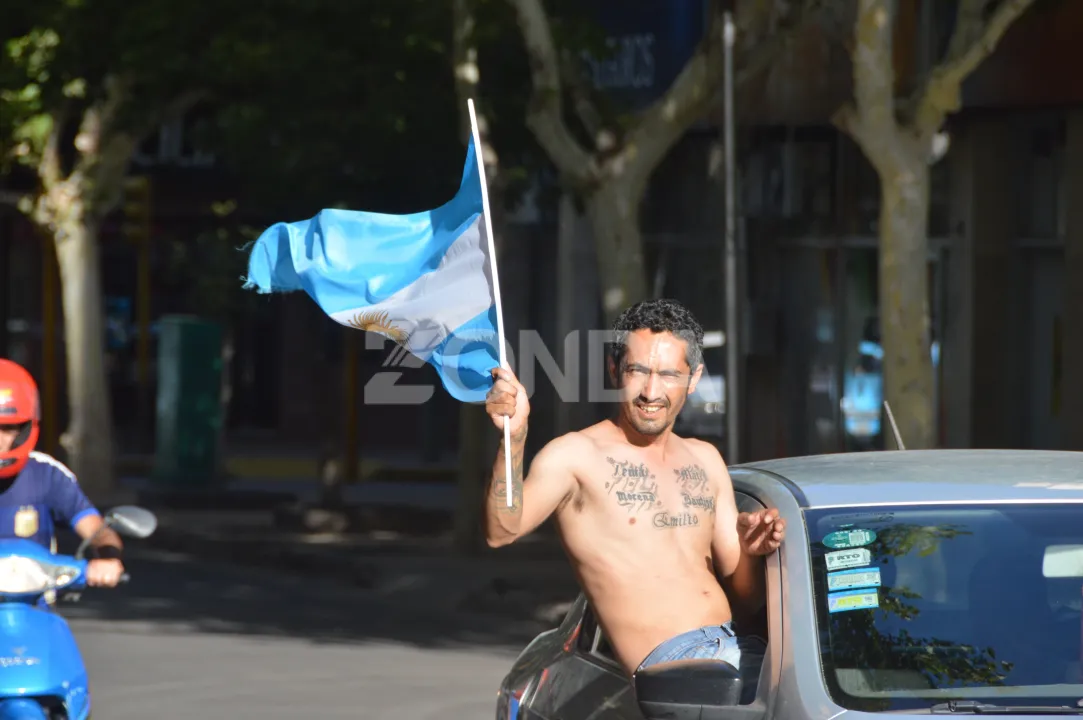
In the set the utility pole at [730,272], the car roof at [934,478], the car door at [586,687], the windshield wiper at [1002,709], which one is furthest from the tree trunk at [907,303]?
the windshield wiper at [1002,709]

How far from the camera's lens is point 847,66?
20.5m

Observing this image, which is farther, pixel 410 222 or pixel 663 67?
pixel 663 67

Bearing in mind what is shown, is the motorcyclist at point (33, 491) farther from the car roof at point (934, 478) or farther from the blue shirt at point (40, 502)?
the car roof at point (934, 478)

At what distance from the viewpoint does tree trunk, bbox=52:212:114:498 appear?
22391 millimetres

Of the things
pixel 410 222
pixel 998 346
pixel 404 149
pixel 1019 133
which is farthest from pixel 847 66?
pixel 410 222

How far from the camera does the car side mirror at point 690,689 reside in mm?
3977

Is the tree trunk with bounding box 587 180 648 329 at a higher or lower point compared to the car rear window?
higher

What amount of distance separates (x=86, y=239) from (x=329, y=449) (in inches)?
178

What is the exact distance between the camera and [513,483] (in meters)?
4.36

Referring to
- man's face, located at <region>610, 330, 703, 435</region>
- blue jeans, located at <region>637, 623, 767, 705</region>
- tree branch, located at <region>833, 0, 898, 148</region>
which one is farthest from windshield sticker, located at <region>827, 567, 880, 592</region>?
tree branch, located at <region>833, 0, 898, 148</region>

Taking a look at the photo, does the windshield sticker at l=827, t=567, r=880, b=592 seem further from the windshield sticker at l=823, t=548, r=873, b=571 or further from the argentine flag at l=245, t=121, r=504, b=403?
the argentine flag at l=245, t=121, r=504, b=403

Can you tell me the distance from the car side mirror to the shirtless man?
343 mm

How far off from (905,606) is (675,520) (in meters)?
0.56

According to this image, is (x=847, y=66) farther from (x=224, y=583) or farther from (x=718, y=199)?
(x=224, y=583)
